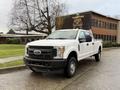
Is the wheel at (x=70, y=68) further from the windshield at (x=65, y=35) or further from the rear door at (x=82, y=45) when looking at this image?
the windshield at (x=65, y=35)

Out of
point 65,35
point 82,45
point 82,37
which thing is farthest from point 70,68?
point 82,37

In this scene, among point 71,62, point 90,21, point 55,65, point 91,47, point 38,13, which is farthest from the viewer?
point 38,13

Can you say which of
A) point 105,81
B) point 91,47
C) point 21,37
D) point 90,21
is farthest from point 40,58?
point 21,37

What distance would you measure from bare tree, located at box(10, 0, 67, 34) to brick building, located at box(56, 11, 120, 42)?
1.79 metres

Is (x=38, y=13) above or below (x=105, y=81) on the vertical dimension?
above

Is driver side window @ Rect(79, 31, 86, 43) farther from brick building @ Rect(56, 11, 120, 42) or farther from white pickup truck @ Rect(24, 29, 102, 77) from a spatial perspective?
brick building @ Rect(56, 11, 120, 42)

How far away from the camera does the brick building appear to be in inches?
1490

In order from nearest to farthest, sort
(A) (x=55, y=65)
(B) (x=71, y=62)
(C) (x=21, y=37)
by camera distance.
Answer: (A) (x=55, y=65) → (B) (x=71, y=62) → (C) (x=21, y=37)

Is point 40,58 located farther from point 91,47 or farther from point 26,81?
point 91,47

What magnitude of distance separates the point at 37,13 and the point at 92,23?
39.0 ft

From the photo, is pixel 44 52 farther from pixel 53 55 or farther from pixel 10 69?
pixel 10 69

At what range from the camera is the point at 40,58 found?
Answer: 8078 mm

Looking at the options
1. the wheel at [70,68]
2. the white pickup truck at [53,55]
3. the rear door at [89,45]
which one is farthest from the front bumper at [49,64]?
the rear door at [89,45]

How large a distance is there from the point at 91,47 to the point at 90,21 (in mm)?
26718
